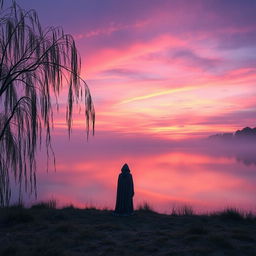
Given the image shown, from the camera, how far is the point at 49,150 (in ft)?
13.8

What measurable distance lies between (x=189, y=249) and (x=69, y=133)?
150 inches

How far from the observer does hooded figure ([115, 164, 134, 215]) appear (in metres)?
10.1

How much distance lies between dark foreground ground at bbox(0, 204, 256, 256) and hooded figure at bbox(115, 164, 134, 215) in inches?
14.1

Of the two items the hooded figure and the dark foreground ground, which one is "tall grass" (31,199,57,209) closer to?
the dark foreground ground

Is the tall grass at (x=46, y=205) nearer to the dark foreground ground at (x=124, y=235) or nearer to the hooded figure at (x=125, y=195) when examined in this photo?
the dark foreground ground at (x=124, y=235)

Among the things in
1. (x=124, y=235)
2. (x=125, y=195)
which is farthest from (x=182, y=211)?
(x=124, y=235)

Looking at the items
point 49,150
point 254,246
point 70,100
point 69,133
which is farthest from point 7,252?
point 254,246

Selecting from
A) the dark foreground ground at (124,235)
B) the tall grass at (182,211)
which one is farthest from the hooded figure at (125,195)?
the tall grass at (182,211)

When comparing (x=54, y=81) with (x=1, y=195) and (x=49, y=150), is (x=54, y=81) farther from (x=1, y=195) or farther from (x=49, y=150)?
(x=1, y=195)

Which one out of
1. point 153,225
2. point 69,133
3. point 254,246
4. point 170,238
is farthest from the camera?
point 153,225

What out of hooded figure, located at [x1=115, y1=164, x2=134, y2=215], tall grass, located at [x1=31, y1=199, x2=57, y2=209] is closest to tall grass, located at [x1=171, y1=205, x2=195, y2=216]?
hooded figure, located at [x1=115, y1=164, x2=134, y2=215]

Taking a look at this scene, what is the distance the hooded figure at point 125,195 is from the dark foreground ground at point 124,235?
0.36 meters

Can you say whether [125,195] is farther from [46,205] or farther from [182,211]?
[46,205]

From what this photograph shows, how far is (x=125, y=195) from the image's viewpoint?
10.4 metres
